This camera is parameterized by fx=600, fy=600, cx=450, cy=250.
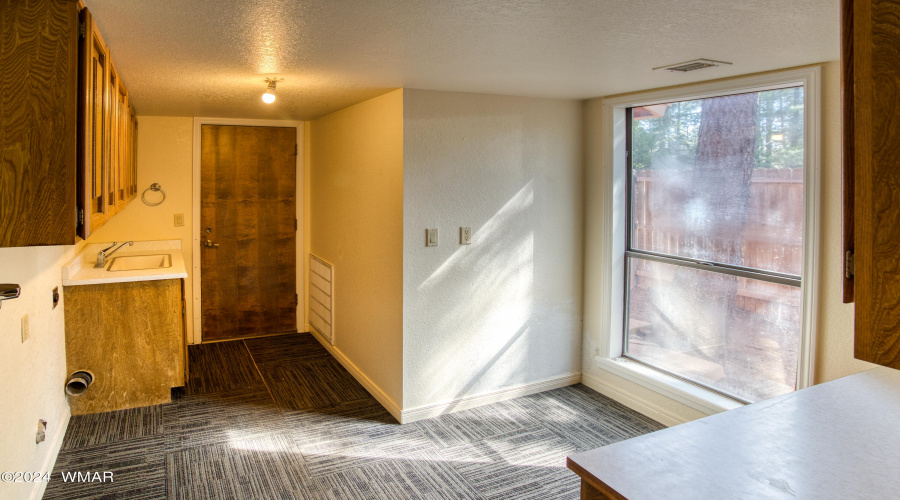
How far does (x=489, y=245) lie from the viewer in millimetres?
3895

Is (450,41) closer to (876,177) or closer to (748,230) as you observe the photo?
(876,177)

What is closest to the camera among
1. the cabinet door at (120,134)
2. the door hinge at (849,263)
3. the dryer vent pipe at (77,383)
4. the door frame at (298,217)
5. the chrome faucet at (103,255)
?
the door hinge at (849,263)

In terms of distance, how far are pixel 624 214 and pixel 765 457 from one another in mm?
2579

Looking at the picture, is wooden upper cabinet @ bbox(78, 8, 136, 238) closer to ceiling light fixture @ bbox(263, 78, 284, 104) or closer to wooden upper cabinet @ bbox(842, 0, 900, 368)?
ceiling light fixture @ bbox(263, 78, 284, 104)

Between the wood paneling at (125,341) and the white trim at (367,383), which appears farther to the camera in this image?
the white trim at (367,383)

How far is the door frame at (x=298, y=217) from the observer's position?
525 cm

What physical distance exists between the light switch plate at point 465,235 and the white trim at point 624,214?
96cm

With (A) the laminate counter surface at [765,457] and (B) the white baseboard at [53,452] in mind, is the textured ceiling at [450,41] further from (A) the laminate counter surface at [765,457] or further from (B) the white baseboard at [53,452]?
(B) the white baseboard at [53,452]

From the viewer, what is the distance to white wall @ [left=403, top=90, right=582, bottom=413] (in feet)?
11.9

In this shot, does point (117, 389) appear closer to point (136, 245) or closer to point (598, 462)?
point (136, 245)

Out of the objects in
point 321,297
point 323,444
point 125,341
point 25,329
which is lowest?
point 323,444

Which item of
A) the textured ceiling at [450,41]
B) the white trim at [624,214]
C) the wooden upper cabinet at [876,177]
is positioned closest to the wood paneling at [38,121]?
the textured ceiling at [450,41]

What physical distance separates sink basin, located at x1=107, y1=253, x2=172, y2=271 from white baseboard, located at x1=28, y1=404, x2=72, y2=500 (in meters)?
1.26

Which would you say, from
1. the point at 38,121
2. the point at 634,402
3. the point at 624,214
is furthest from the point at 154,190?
the point at 634,402
